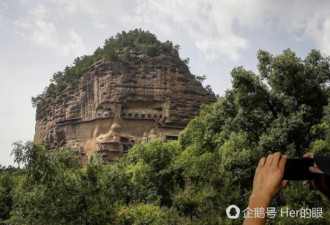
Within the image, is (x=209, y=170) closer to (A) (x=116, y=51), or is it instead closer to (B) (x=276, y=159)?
(B) (x=276, y=159)

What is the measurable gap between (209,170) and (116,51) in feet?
101

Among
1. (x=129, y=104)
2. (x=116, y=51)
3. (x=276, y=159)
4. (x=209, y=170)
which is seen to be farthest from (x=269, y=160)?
(x=116, y=51)

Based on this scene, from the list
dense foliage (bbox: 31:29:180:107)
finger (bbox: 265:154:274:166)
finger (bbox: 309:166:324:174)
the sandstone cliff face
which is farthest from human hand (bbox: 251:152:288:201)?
dense foliage (bbox: 31:29:180:107)

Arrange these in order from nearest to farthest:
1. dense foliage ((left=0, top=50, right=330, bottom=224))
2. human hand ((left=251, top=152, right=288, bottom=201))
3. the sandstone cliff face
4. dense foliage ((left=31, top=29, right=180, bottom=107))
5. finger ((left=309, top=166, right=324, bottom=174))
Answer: finger ((left=309, top=166, right=324, bottom=174)) → human hand ((left=251, top=152, right=288, bottom=201)) → dense foliage ((left=0, top=50, right=330, bottom=224)) → the sandstone cliff face → dense foliage ((left=31, top=29, right=180, bottom=107))

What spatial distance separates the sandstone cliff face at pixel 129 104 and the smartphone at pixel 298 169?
37359 mm

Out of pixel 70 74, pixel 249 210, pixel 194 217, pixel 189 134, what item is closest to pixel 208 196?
pixel 194 217

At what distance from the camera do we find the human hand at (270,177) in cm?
169

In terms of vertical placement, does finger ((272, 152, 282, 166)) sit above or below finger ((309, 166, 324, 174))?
above

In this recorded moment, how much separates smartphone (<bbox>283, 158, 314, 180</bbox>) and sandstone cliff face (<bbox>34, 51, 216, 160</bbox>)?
1471 inches

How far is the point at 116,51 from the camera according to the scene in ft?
141

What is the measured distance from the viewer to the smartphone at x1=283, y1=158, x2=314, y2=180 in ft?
5.23

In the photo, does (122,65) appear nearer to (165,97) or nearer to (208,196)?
(165,97)

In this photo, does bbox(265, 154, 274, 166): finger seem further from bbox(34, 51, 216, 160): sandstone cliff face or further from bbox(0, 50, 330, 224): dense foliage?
bbox(34, 51, 216, 160): sandstone cliff face

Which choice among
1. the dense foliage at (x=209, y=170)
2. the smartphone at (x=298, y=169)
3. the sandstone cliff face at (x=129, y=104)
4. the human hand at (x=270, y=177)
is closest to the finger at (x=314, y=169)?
the smartphone at (x=298, y=169)
